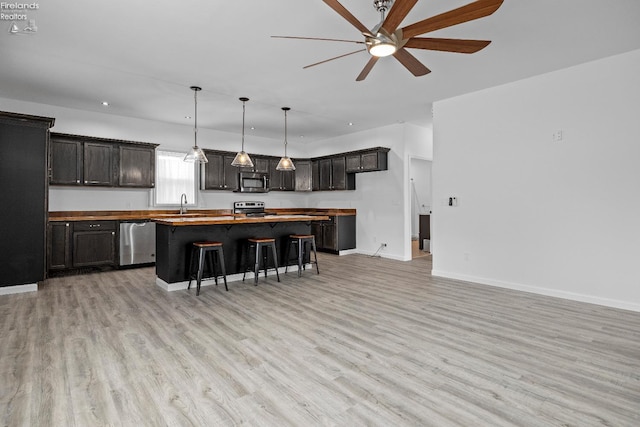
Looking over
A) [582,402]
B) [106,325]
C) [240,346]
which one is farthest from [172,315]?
[582,402]

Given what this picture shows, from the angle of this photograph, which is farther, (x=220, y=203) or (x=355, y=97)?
(x=220, y=203)

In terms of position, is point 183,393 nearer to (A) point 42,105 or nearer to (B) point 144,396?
(B) point 144,396

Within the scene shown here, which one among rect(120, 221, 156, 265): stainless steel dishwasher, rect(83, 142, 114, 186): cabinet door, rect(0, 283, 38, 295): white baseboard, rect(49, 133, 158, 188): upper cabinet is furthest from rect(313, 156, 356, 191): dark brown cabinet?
rect(0, 283, 38, 295): white baseboard

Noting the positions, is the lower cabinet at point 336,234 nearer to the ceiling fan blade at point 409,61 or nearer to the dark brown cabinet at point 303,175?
the dark brown cabinet at point 303,175

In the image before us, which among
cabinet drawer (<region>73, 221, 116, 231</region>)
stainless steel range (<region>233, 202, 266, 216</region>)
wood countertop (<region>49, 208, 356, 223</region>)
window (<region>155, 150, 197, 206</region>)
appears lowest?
cabinet drawer (<region>73, 221, 116, 231</region>)

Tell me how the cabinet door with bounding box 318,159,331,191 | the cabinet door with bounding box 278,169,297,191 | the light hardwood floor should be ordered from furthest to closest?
the cabinet door with bounding box 278,169,297,191, the cabinet door with bounding box 318,159,331,191, the light hardwood floor

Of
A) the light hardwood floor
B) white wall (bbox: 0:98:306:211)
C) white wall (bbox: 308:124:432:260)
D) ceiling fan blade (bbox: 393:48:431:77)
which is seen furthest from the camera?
white wall (bbox: 308:124:432:260)

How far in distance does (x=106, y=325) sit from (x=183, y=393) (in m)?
1.65

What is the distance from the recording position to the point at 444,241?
17.7 ft

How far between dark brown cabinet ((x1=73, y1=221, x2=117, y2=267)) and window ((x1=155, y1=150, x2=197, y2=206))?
3.84 feet

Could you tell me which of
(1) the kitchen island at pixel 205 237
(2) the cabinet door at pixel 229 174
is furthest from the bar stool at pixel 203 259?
(2) the cabinet door at pixel 229 174

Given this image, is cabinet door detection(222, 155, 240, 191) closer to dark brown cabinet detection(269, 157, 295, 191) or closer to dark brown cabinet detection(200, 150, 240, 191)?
dark brown cabinet detection(200, 150, 240, 191)

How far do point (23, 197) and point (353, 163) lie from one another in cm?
573

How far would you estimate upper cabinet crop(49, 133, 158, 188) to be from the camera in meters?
5.50
